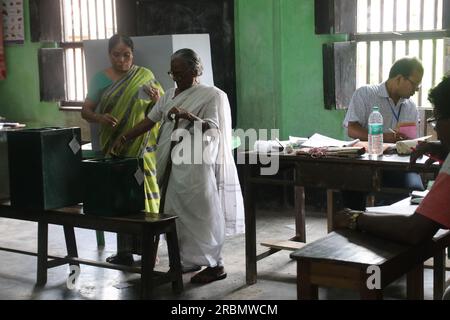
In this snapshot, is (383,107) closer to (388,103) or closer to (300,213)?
(388,103)

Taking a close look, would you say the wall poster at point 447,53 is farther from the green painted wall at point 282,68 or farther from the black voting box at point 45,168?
the black voting box at point 45,168

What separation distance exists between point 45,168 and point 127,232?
0.69 metres

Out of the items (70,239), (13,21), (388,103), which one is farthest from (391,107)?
(13,21)

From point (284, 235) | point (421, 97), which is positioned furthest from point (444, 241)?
point (421, 97)

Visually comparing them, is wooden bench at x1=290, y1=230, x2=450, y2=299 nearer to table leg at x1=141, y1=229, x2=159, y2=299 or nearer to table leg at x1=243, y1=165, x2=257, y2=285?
table leg at x1=141, y1=229, x2=159, y2=299

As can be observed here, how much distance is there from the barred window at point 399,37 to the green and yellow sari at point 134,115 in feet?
7.26

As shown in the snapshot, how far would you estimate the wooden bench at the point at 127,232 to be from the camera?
4.01 metres

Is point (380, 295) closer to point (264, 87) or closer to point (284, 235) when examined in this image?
point (284, 235)

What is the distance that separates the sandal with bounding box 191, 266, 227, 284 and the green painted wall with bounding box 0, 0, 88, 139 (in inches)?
158

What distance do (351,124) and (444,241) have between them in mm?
2006

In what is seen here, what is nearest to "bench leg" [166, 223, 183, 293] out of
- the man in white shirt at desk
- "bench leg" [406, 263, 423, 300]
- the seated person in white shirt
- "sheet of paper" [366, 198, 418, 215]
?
"sheet of paper" [366, 198, 418, 215]

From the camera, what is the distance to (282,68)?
21.5 feet

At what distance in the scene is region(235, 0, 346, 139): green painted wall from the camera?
6.46 m

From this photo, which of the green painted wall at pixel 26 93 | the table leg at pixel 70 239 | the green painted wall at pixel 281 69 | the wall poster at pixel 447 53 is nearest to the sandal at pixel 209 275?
the table leg at pixel 70 239
